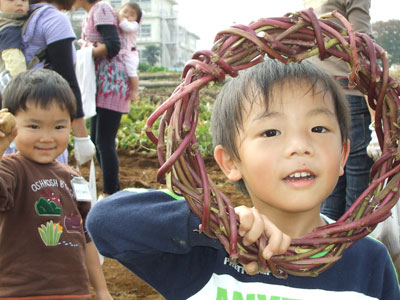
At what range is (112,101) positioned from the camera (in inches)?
186

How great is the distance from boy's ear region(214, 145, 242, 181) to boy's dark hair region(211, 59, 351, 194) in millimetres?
25

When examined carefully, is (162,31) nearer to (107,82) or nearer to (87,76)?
(107,82)

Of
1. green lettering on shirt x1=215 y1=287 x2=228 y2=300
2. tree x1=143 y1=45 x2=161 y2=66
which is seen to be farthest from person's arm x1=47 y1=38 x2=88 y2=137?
tree x1=143 y1=45 x2=161 y2=66

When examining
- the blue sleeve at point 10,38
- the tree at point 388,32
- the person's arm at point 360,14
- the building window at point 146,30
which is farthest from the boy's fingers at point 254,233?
the building window at point 146,30

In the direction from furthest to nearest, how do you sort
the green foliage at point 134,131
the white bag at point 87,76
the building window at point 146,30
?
the building window at point 146,30, the green foliage at point 134,131, the white bag at point 87,76

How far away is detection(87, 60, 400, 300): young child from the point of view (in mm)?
1377

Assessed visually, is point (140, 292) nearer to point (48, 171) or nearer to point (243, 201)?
point (48, 171)

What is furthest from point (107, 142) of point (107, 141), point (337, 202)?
point (337, 202)

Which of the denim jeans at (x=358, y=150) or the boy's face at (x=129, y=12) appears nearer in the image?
the denim jeans at (x=358, y=150)

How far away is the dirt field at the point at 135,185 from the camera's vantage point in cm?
363

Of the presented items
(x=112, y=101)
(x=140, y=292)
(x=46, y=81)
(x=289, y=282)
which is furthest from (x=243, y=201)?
(x=289, y=282)

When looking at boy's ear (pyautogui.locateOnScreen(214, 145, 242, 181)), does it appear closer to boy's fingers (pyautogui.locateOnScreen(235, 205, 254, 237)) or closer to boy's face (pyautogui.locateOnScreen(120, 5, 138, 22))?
boy's fingers (pyautogui.locateOnScreen(235, 205, 254, 237))

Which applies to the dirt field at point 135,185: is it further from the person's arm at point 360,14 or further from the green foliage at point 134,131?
the person's arm at point 360,14

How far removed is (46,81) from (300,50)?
1.67m
